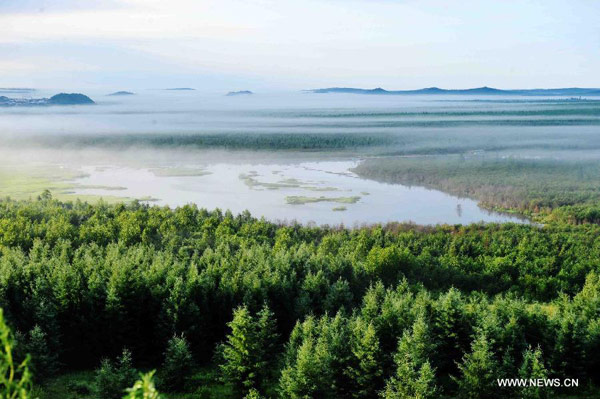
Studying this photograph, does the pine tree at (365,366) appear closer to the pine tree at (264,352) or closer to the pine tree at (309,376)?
the pine tree at (309,376)

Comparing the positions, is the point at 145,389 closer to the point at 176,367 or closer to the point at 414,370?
the point at 414,370

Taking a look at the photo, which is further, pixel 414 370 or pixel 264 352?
pixel 264 352

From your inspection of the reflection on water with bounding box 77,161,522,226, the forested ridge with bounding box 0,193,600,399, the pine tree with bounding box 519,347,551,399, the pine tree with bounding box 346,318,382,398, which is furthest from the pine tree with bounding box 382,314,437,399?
the reflection on water with bounding box 77,161,522,226

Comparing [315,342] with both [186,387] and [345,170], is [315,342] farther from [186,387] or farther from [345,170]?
[345,170]

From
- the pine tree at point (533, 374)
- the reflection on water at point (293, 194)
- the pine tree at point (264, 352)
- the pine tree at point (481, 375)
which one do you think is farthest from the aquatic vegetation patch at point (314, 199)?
the pine tree at point (533, 374)

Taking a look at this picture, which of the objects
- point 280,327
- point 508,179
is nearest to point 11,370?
point 280,327

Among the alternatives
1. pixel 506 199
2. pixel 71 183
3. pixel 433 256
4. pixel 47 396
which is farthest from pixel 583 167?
pixel 47 396
